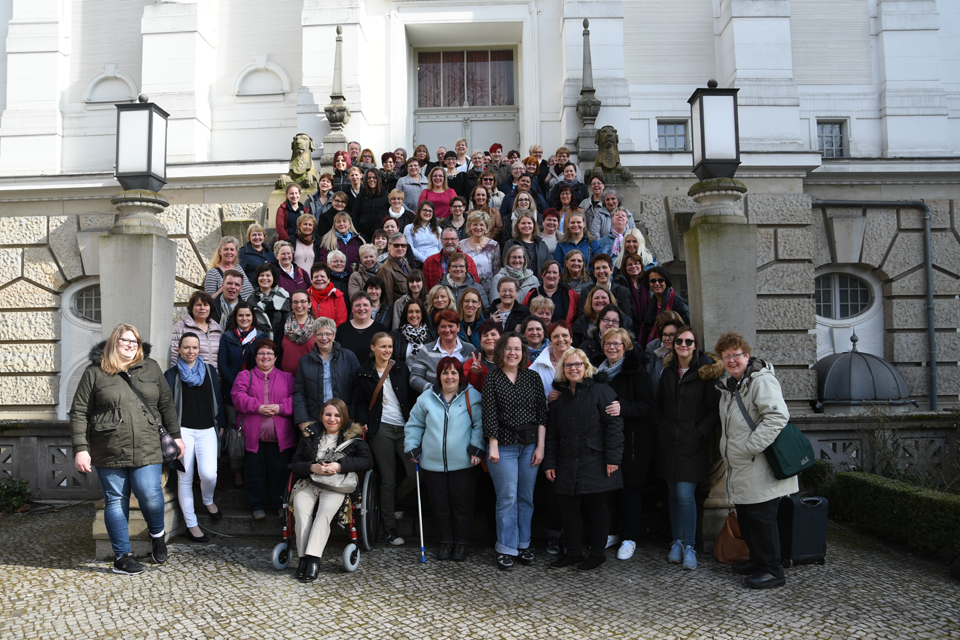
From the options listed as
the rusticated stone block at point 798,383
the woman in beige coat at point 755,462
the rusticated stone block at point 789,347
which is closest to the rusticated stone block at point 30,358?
the woman in beige coat at point 755,462

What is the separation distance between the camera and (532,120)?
45.4 feet

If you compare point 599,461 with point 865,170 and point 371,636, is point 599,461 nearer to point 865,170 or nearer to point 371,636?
point 371,636

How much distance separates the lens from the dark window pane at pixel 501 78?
14.8 meters

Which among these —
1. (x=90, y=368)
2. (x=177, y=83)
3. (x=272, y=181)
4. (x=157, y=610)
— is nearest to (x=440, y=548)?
(x=157, y=610)

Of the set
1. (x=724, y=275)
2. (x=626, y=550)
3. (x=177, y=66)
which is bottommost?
(x=626, y=550)

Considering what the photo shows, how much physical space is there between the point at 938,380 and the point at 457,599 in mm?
11090

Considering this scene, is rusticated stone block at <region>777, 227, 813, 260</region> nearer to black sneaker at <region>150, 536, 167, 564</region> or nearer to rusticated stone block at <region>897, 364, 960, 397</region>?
rusticated stone block at <region>897, 364, 960, 397</region>

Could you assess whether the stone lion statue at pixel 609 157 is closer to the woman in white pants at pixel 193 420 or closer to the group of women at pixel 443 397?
the group of women at pixel 443 397

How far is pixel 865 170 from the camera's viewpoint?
12.6 meters

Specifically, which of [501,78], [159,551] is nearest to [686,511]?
[159,551]

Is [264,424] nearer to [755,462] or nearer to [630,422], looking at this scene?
[630,422]

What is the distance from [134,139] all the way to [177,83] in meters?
7.44

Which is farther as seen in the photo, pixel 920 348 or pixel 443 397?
pixel 920 348

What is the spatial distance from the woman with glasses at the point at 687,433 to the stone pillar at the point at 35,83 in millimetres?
13161
